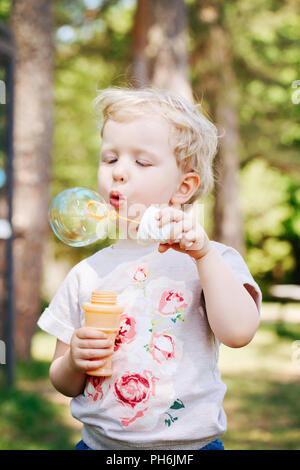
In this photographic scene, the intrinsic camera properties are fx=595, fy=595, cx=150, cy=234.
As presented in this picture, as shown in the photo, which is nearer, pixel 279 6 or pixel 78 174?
pixel 279 6

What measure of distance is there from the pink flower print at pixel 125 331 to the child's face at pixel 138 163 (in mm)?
312

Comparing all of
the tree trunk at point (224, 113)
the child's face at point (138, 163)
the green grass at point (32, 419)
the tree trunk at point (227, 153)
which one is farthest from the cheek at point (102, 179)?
the tree trunk at point (227, 153)

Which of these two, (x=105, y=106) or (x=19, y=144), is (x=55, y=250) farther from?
(x=105, y=106)

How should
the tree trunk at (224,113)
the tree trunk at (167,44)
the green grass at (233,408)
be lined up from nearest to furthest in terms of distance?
1. the green grass at (233,408)
2. the tree trunk at (167,44)
3. the tree trunk at (224,113)

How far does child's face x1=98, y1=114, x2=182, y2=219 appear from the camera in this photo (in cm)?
174

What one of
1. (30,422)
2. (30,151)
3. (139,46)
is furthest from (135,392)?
(139,46)

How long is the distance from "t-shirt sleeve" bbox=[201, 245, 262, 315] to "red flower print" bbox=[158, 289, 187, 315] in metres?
0.07

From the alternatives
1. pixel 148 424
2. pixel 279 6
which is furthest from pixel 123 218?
pixel 279 6

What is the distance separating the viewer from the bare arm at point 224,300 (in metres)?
1.64

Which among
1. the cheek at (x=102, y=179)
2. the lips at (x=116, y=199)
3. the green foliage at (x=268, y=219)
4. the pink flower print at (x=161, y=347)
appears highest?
the cheek at (x=102, y=179)

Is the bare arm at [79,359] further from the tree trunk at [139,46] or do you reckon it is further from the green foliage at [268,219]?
the green foliage at [268,219]

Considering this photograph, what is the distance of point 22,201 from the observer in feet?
23.5

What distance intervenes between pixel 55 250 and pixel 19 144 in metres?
17.8

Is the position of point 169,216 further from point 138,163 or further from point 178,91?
point 178,91
